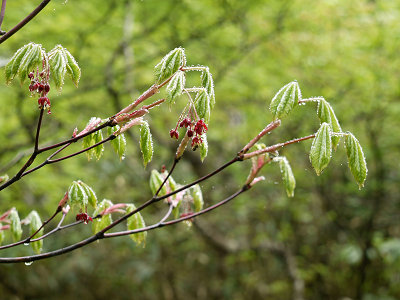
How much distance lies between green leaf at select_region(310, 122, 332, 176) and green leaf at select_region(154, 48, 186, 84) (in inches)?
17.3

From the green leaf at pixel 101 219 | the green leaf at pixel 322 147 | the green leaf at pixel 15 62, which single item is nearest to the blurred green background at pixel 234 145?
the green leaf at pixel 101 219

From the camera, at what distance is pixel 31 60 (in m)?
1.14

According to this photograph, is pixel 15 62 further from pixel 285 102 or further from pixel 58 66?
pixel 285 102

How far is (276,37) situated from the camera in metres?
5.79

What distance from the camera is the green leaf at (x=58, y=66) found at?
114 centimetres

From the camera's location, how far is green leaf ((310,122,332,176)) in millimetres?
1206

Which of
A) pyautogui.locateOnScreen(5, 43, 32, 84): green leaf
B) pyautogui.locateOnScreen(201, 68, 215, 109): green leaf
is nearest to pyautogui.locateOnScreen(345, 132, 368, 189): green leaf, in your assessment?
pyautogui.locateOnScreen(201, 68, 215, 109): green leaf

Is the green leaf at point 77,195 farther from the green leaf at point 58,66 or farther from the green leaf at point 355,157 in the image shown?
the green leaf at point 355,157

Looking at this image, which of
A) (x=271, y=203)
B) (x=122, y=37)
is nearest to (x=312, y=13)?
(x=122, y=37)

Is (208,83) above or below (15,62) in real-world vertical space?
below

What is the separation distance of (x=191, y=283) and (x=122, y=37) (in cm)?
537

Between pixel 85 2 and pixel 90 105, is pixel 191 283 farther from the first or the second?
pixel 85 2

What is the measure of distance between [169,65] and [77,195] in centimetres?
55

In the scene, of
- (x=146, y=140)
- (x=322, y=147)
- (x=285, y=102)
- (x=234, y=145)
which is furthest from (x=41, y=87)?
(x=234, y=145)
